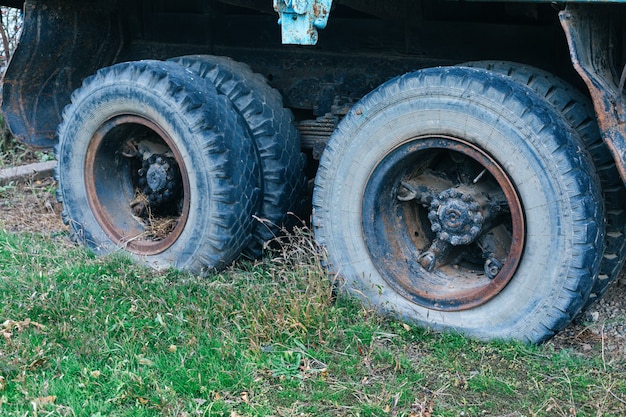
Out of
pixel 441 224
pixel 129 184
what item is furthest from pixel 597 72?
pixel 129 184

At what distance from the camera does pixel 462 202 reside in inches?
153

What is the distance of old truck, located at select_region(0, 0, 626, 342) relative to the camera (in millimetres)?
3578

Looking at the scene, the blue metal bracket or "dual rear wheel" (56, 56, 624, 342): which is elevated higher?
the blue metal bracket

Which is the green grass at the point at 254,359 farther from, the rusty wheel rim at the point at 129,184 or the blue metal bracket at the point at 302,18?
the blue metal bracket at the point at 302,18

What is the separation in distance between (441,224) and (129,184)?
2223 mm

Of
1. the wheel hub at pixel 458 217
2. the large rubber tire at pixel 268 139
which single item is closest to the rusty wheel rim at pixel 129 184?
the large rubber tire at pixel 268 139

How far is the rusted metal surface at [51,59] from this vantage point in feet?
17.7

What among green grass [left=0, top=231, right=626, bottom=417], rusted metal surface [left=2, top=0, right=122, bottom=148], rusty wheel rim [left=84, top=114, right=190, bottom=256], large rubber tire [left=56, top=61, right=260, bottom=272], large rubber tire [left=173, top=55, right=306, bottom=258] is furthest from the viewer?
rusted metal surface [left=2, top=0, right=122, bottom=148]

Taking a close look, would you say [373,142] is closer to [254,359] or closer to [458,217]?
[458,217]

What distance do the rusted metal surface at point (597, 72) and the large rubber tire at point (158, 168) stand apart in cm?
190

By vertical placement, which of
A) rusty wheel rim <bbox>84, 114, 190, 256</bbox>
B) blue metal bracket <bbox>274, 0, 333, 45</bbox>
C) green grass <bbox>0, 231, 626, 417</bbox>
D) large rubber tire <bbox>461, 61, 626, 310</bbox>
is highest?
blue metal bracket <bbox>274, 0, 333, 45</bbox>

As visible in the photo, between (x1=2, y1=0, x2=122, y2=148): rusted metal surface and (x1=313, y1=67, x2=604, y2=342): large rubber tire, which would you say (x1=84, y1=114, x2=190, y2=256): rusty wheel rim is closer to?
(x1=2, y1=0, x2=122, y2=148): rusted metal surface

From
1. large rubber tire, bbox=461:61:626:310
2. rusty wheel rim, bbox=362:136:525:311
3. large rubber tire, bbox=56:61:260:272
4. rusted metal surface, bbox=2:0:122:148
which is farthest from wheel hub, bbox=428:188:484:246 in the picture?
rusted metal surface, bbox=2:0:122:148

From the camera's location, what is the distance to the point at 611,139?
3.36m
